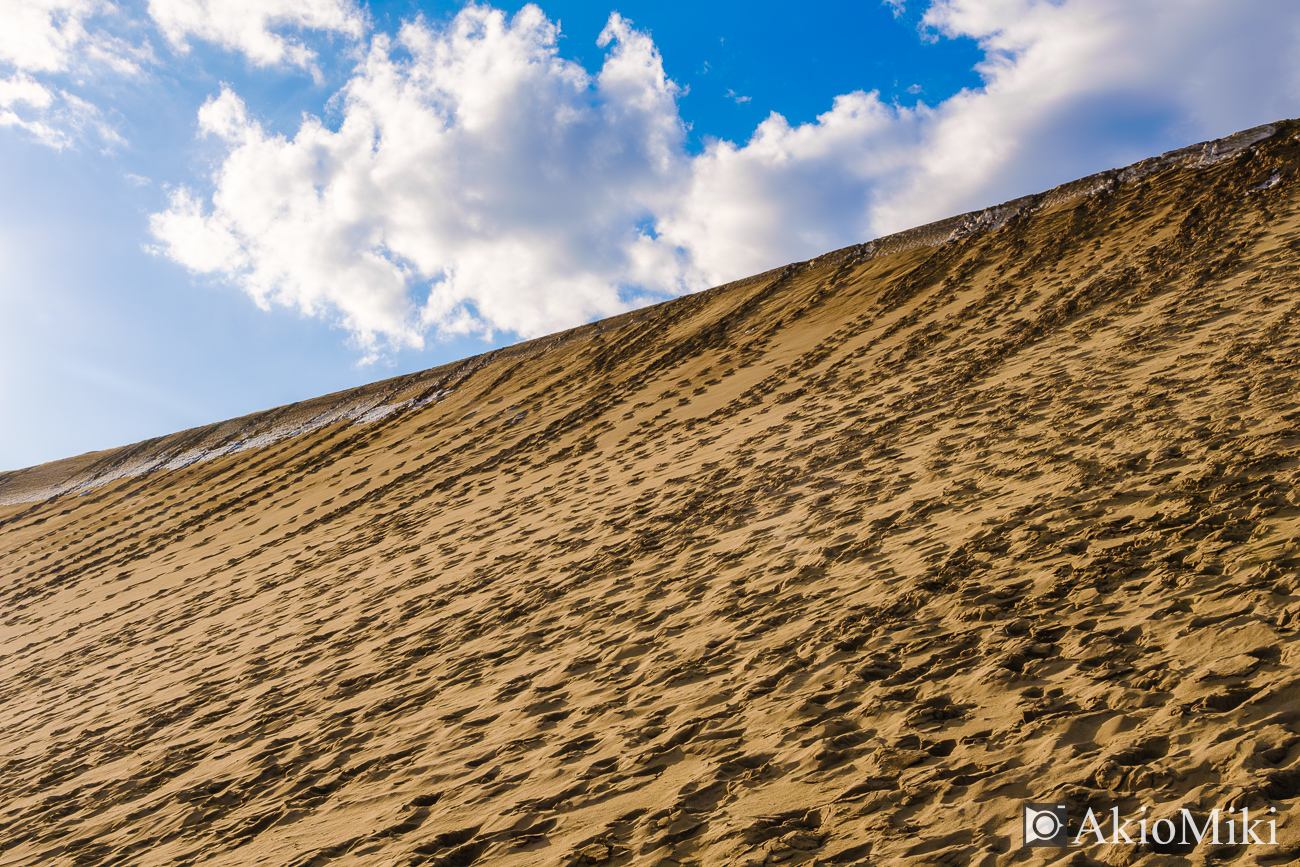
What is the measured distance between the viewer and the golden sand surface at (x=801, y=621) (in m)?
2.71

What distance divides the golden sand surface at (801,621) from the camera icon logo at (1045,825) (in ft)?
0.14

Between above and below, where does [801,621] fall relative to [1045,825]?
above

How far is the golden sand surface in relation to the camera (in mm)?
2709

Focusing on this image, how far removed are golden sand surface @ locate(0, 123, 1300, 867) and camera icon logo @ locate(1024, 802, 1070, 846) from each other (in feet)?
0.14

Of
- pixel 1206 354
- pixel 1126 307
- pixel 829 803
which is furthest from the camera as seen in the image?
pixel 1126 307

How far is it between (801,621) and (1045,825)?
6.26 feet

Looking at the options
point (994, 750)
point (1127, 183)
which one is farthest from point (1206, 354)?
point (1127, 183)

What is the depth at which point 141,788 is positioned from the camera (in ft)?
14.7

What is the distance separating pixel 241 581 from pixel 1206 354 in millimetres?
10445

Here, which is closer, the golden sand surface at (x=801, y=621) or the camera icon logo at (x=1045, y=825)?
the camera icon logo at (x=1045, y=825)

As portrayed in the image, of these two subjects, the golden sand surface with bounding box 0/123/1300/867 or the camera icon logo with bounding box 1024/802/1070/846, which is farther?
the golden sand surface with bounding box 0/123/1300/867

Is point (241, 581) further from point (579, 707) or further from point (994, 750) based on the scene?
point (994, 750)

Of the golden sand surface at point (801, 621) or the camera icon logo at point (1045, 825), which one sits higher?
the golden sand surface at point (801, 621)

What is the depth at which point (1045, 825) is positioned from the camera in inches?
91.3
